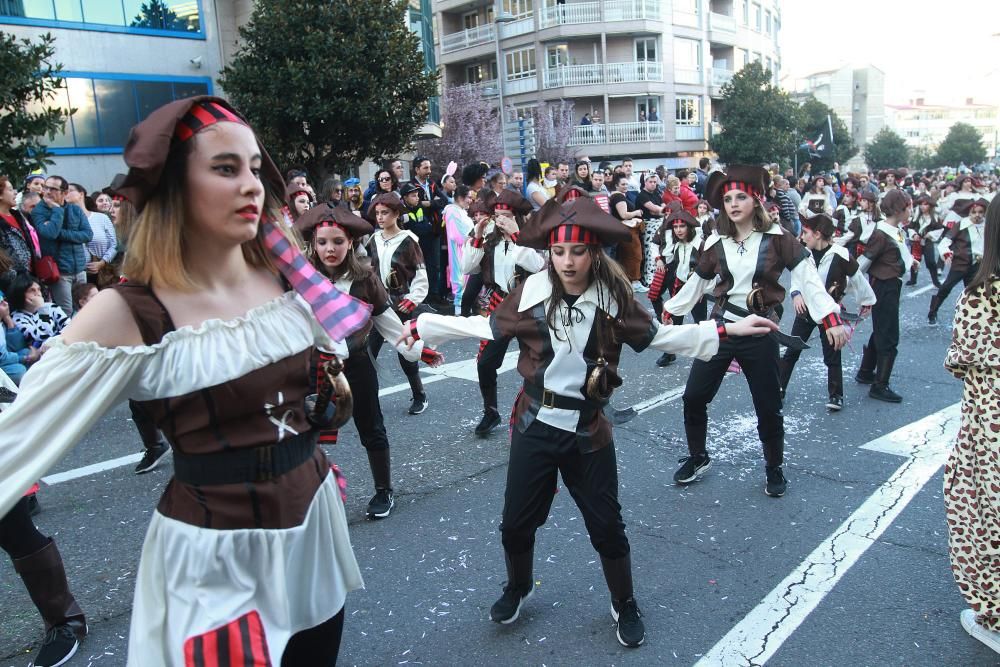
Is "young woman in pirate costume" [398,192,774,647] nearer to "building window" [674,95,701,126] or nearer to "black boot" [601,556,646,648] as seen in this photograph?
"black boot" [601,556,646,648]

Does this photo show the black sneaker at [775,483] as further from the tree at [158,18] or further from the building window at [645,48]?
the building window at [645,48]

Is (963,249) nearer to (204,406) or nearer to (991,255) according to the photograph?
(991,255)

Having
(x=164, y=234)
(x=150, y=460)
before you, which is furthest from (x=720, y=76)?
(x=164, y=234)

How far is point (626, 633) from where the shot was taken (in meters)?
3.27

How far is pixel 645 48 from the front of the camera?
4238cm

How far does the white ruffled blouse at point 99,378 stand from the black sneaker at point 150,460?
4.03 meters

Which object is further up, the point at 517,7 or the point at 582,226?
the point at 517,7

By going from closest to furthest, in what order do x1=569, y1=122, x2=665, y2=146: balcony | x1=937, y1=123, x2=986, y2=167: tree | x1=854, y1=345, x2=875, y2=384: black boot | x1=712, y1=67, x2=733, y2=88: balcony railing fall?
1. x1=854, y1=345, x2=875, y2=384: black boot
2. x1=569, y1=122, x2=665, y2=146: balcony
3. x1=712, y1=67, x2=733, y2=88: balcony railing
4. x1=937, y1=123, x2=986, y2=167: tree

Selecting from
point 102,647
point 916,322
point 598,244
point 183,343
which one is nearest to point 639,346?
point 598,244

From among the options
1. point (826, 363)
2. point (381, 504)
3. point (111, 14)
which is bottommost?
point (381, 504)

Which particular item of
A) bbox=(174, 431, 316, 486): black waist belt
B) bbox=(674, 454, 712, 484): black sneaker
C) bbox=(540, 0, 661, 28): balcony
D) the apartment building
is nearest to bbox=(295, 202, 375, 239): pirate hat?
bbox=(674, 454, 712, 484): black sneaker

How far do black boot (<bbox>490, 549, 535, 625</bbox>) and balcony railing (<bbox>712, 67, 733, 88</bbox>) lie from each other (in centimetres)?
4687

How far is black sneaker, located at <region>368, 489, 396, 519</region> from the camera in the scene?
15.1ft

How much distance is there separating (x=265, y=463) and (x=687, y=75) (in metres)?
46.1
